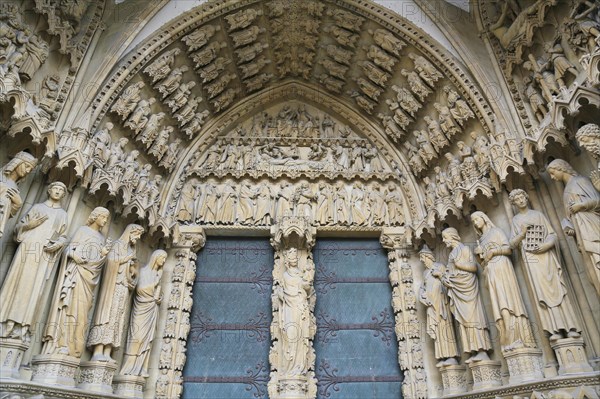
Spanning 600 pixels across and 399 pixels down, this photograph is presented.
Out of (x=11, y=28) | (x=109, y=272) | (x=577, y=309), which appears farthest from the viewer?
(x=109, y=272)

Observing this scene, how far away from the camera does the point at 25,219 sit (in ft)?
→ 14.1

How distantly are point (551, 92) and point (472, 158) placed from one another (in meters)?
1.04

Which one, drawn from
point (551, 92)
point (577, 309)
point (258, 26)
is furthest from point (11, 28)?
point (577, 309)

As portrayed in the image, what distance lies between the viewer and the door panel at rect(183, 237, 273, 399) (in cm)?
532

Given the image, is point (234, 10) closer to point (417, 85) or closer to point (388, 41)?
point (388, 41)

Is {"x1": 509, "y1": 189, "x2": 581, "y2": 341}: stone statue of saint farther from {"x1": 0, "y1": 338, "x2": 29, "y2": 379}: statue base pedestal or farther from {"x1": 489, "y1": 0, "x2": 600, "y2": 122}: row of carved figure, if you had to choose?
{"x1": 0, "y1": 338, "x2": 29, "y2": 379}: statue base pedestal

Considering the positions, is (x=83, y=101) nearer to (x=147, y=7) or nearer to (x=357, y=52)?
(x=147, y=7)

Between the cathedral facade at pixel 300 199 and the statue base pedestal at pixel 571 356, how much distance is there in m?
0.02

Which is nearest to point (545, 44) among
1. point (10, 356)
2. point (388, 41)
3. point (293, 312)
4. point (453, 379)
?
point (388, 41)

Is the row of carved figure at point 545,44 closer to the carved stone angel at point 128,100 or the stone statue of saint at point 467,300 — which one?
the stone statue of saint at point 467,300

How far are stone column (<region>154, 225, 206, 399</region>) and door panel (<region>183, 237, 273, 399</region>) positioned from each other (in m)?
0.17

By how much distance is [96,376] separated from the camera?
438 cm

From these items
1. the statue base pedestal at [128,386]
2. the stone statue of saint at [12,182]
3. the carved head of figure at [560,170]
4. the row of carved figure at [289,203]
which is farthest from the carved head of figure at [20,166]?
the carved head of figure at [560,170]

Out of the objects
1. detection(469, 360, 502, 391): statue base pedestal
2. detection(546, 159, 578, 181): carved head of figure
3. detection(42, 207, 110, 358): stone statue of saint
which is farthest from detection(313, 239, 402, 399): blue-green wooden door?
detection(42, 207, 110, 358): stone statue of saint
